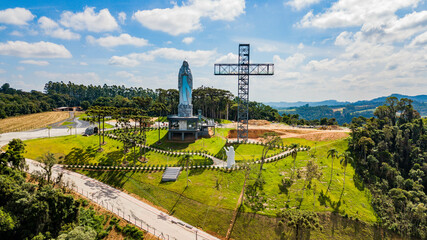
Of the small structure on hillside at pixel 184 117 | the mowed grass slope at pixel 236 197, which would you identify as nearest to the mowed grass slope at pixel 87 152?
the mowed grass slope at pixel 236 197

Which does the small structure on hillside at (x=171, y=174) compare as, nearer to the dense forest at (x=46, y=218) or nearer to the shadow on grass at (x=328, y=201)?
the dense forest at (x=46, y=218)

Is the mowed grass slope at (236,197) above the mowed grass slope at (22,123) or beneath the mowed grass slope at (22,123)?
beneath

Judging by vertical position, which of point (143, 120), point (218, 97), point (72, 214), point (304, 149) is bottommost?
point (72, 214)

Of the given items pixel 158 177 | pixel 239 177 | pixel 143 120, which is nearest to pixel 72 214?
pixel 158 177

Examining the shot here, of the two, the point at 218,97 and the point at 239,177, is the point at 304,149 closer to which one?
the point at 239,177

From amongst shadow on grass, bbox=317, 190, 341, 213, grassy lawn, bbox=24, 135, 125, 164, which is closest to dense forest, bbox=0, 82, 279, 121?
grassy lawn, bbox=24, 135, 125, 164
